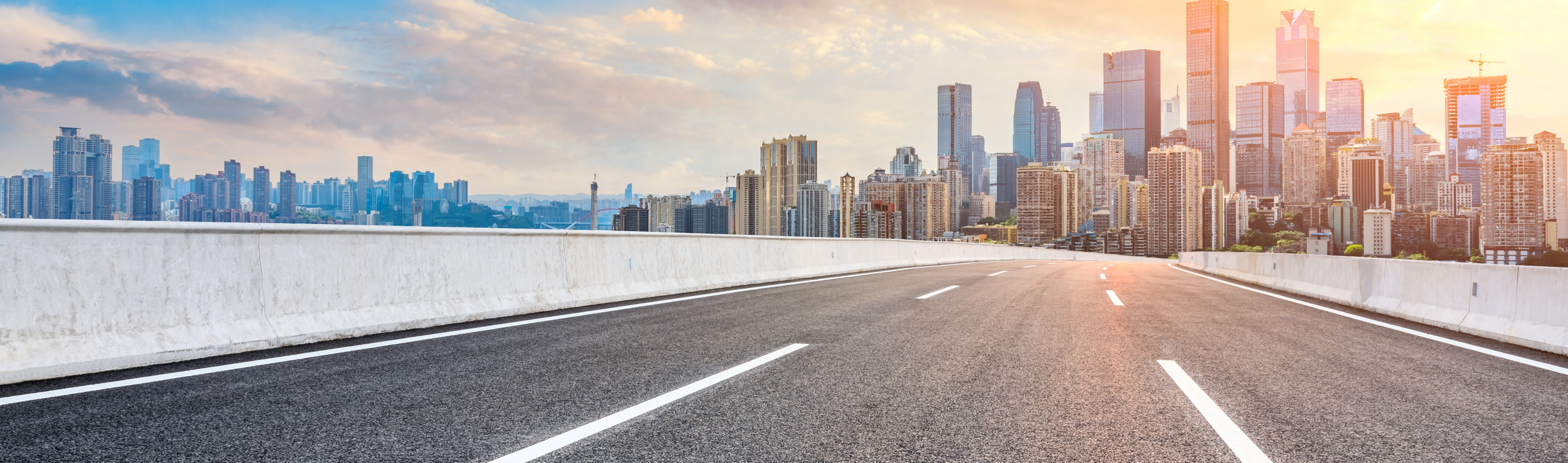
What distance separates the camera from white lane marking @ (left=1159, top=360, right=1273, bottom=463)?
10.2 feet

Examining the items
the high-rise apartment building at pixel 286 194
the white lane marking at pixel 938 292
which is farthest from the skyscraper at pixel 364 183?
the white lane marking at pixel 938 292

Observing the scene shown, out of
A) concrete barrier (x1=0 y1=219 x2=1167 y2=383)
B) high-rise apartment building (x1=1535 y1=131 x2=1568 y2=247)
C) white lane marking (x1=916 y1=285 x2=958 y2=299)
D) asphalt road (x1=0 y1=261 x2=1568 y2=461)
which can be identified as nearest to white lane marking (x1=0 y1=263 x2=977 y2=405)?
asphalt road (x1=0 y1=261 x2=1568 y2=461)

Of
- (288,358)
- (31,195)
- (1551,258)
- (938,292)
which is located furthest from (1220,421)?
(1551,258)

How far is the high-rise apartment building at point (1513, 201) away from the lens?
121188 millimetres

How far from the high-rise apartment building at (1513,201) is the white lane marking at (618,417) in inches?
5542

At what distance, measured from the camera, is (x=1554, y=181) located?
13825cm

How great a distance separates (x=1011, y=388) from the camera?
14.6ft

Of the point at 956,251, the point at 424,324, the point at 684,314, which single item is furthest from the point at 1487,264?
the point at 956,251

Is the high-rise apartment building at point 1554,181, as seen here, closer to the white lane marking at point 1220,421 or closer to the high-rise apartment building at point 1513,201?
the high-rise apartment building at point 1513,201

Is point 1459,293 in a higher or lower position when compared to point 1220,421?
higher

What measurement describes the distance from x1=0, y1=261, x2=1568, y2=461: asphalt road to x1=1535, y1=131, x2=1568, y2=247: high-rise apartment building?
14309 cm

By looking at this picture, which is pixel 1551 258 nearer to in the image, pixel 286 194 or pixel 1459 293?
pixel 1459 293

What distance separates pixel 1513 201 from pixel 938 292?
179 m

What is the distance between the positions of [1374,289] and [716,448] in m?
10.7
